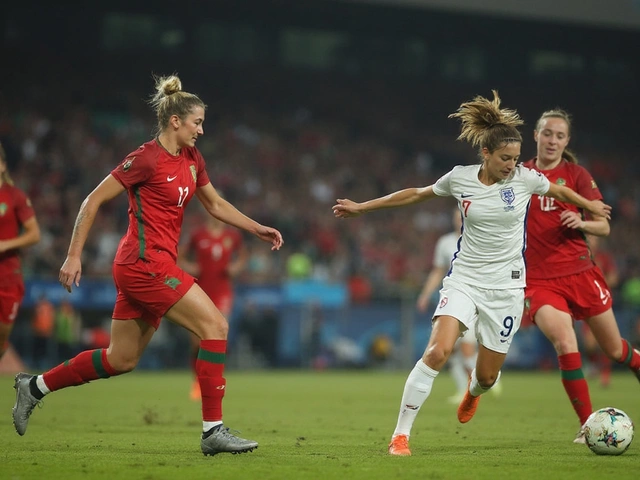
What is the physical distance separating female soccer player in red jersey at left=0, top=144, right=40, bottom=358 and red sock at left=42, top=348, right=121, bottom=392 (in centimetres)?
202

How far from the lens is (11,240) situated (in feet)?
31.5

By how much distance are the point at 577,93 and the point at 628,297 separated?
14097 millimetres

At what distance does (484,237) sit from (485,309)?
542 mm

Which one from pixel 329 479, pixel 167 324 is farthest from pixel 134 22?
pixel 329 479

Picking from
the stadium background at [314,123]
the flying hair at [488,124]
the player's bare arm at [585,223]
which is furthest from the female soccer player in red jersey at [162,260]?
the stadium background at [314,123]

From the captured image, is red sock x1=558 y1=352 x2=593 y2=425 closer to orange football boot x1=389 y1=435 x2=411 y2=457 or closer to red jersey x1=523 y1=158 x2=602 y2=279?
red jersey x1=523 y1=158 x2=602 y2=279

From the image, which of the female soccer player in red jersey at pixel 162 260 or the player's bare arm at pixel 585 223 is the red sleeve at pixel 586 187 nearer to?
the player's bare arm at pixel 585 223

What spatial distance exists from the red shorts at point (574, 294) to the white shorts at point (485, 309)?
0.95 meters

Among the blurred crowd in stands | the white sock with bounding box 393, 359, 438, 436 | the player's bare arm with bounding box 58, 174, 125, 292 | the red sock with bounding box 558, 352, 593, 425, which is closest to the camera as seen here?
the player's bare arm with bounding box 58, 174, 125, 292

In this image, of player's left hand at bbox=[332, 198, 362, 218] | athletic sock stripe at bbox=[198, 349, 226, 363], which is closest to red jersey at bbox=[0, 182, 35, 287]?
athletic sock stripe at bbox=[198, 349, 226, 363]

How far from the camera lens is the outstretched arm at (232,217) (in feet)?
25.3

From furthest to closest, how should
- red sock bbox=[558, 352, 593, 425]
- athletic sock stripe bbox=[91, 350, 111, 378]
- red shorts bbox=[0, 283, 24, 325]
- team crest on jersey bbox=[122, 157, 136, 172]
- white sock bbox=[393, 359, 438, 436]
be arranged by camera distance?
1. red shorts bbox=[0, 283, 24, 325]
2. red sock bbox=[558, 352, 593, 425]
3. athletic sock stripe bbox=[91, 350, 111, 378]
4. white sock bbox=[393, 359, 438, 436]
5. team crest on jersey bbox=[122, 157, 136, 172]

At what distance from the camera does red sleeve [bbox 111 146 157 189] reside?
23.3 ft

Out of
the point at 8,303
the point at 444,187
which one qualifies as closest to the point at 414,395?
the point at 444,187
